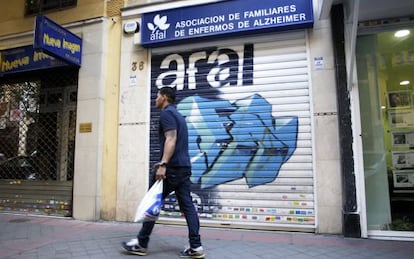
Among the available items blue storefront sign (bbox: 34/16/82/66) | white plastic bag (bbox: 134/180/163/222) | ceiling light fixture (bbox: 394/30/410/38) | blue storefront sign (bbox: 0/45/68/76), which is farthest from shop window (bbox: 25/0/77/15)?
ceiling light fixture (bbox: 394/30/410/38)

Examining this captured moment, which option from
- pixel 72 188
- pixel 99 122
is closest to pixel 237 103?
pixel 99 122

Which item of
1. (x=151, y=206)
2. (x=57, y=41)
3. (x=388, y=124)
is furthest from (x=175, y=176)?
(x=57, y=41)

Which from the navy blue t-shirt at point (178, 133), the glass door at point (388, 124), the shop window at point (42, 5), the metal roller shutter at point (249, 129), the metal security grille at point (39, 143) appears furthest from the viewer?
the shop window at point (42, 5)

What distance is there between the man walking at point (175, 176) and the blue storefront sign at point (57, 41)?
323cm

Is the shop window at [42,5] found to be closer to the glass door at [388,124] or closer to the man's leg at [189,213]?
the man's leg at [189,213]

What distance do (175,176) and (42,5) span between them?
6308 mm

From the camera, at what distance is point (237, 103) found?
620cm

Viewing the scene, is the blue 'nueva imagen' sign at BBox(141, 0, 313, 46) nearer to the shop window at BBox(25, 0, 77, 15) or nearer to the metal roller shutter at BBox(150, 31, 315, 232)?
the metal roller shutter at BBox(150, 31, 315, 232)

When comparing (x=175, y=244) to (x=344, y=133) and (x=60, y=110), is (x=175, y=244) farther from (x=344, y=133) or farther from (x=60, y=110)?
(x=60, y=110)

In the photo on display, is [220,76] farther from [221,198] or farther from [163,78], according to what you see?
[221,198]

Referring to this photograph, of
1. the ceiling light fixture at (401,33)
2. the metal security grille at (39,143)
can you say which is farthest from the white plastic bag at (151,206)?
the ceiling light fixture at (401,33)

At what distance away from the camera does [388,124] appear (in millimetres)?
5688

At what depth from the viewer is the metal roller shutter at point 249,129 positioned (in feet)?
18.9

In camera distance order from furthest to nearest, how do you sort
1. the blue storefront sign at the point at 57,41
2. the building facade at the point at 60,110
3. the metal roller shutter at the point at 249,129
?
the building facade at the point at 60,110, the blue storefront sign at the point at 57,41, the metal roller shutter at the point at 249,129
